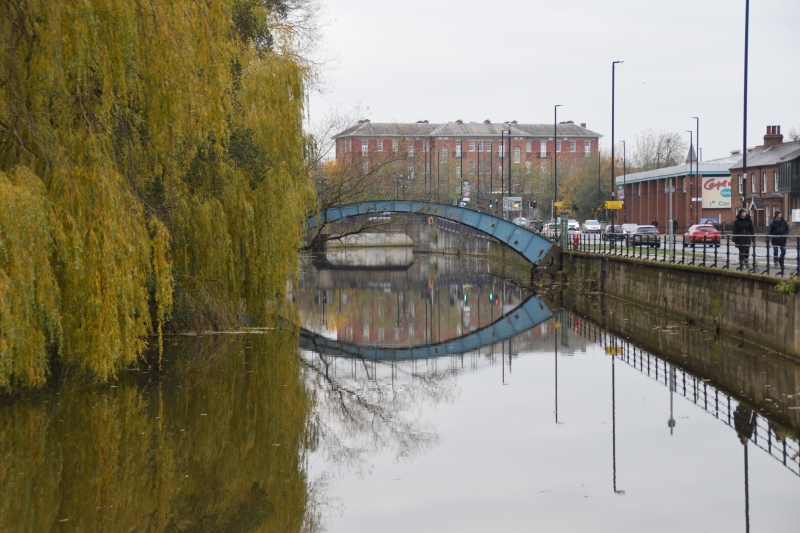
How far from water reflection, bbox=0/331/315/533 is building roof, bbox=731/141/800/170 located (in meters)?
58.5

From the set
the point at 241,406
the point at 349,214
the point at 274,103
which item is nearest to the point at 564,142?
the point at 349,214

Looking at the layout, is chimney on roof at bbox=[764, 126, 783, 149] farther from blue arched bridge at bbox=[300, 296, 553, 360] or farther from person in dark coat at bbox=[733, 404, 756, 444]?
person in dark coat at bbox=[733, 404, 756, 444]

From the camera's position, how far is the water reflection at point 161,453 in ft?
32.4

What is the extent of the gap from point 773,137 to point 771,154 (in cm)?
577

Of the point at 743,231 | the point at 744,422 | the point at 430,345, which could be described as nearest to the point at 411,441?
the point at 744,422

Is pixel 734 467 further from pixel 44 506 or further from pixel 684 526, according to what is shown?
pixel 44 506

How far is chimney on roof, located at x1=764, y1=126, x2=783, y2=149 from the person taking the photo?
80.0 metres

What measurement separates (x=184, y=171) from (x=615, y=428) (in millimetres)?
10210

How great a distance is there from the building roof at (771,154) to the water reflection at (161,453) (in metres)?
58.5

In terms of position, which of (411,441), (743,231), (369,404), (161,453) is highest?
(743,231)

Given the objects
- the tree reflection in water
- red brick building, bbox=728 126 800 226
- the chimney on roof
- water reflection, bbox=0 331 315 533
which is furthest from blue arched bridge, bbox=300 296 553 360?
the chimney on roof

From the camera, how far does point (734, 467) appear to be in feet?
39.4

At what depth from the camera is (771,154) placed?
75.1m

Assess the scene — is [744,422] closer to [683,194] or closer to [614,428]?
[614,428]
